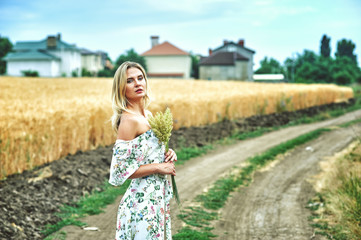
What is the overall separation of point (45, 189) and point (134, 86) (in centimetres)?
582

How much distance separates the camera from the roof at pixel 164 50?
3105 inches

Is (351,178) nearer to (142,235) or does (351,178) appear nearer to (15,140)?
(142,235)

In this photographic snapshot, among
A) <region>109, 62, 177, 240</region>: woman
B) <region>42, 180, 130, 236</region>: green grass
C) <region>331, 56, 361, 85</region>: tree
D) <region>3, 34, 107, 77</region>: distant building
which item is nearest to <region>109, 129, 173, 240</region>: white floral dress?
<region>109, 62, 177, 240</region>: woman

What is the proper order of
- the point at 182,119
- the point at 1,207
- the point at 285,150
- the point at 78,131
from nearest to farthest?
1. the point at 1,207
2. the point at 78,131
3. the point at 285,150
4. the point at 182,119

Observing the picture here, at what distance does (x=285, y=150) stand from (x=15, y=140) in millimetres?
9700

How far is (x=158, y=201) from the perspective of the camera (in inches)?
160

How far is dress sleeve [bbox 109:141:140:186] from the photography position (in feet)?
13.0

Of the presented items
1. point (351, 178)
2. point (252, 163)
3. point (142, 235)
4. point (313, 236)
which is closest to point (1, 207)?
point (142, 235)

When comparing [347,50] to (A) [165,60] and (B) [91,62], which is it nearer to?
(A) [165,60]

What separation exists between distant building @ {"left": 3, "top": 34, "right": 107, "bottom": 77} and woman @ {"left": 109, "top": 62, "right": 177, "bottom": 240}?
6754cm

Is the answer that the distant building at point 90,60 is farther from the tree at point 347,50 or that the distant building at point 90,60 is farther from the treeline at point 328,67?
the tree at point 347,50

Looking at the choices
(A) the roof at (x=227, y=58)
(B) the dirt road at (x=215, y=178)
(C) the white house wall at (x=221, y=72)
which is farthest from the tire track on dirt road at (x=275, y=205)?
(C) the white house wall at (x=221, y=72)

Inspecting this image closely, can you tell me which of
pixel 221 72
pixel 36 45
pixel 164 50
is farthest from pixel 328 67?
pixel 36 45

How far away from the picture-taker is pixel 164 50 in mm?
80938
